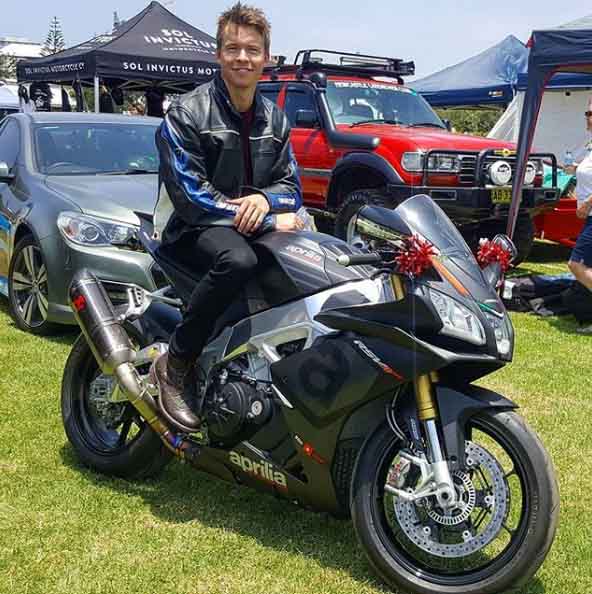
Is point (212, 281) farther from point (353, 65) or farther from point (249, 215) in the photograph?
point (353, 65)

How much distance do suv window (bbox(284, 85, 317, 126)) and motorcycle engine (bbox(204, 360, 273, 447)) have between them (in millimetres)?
7160

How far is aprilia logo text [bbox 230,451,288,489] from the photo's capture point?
316 cm

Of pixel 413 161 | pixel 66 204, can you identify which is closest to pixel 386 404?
pixel 66 204

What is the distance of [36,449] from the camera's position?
4.23 metres

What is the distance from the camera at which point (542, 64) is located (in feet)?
27.5

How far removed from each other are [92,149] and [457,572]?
5163 millimetres

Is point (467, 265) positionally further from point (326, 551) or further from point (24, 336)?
point (24, 336)

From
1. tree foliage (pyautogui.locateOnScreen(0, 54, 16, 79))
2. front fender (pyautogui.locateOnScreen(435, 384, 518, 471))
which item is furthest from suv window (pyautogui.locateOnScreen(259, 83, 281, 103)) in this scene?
tree foliage (pyautogui.locateOnScreen(0, 54, 16, 79))

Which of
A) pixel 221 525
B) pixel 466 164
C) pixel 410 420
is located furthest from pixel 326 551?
pixel 466 164

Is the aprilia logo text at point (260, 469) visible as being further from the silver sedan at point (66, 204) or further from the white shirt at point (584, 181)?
the white shirt at point (584, 181)

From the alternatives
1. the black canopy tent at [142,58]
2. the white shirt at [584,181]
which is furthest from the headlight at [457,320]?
the black canopy tent at [142,58]

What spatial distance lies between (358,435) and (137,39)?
14546 mm

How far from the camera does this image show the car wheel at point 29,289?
6.25 m

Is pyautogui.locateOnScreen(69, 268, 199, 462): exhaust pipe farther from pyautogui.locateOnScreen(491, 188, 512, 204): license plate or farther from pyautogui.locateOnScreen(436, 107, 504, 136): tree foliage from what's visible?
pyautogui.locateOnScreen(436, 107, 504, 136): tree foliage
